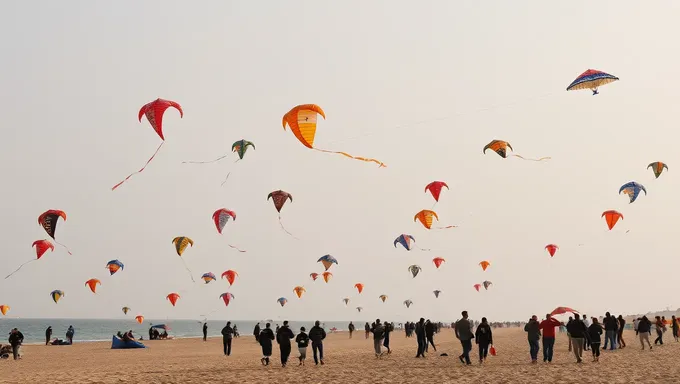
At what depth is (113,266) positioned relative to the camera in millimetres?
50531

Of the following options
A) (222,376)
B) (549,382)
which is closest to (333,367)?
(222,376)

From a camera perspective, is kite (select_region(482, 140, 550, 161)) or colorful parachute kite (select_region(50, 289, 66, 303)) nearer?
kite (select_region(482, 140, 550, 161))

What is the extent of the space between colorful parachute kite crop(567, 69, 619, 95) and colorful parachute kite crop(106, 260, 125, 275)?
3715cm

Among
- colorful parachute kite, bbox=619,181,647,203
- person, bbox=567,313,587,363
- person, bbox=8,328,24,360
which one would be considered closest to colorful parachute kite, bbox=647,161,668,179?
colorful parachute kite, bbox=619,181,647,203

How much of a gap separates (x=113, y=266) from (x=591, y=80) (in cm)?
3831

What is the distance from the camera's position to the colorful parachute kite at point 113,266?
1970 inches

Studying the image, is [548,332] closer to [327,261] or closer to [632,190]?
[632,190]

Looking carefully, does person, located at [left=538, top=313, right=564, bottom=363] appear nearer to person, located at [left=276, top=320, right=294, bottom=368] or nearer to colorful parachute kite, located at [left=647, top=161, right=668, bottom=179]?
person, located at [left=276, top=320, right=294, bottom=368]

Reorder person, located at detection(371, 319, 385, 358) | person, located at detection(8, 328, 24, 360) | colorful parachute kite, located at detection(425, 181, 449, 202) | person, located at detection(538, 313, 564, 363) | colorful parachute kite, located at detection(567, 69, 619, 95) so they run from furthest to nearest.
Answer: colorful parachute kite, located at detection(425, 181, 449, 202) → person, located at detection(8, 328, 24, 360) → colorful parachute kite, located at detection(567, 69, 619, 95) → person, located at detection(371, 319, 385, 358) → person, located at detection(538, 313, 564, 363)

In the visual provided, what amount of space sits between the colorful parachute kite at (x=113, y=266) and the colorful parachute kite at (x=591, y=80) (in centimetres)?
3715

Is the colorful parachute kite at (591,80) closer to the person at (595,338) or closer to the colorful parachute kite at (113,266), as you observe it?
the person at (595,338)

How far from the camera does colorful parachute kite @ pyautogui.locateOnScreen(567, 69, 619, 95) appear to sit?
83.9ft

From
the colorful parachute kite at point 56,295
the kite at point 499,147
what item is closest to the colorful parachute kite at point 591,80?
the kite at point 499,147

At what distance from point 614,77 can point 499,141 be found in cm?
822
